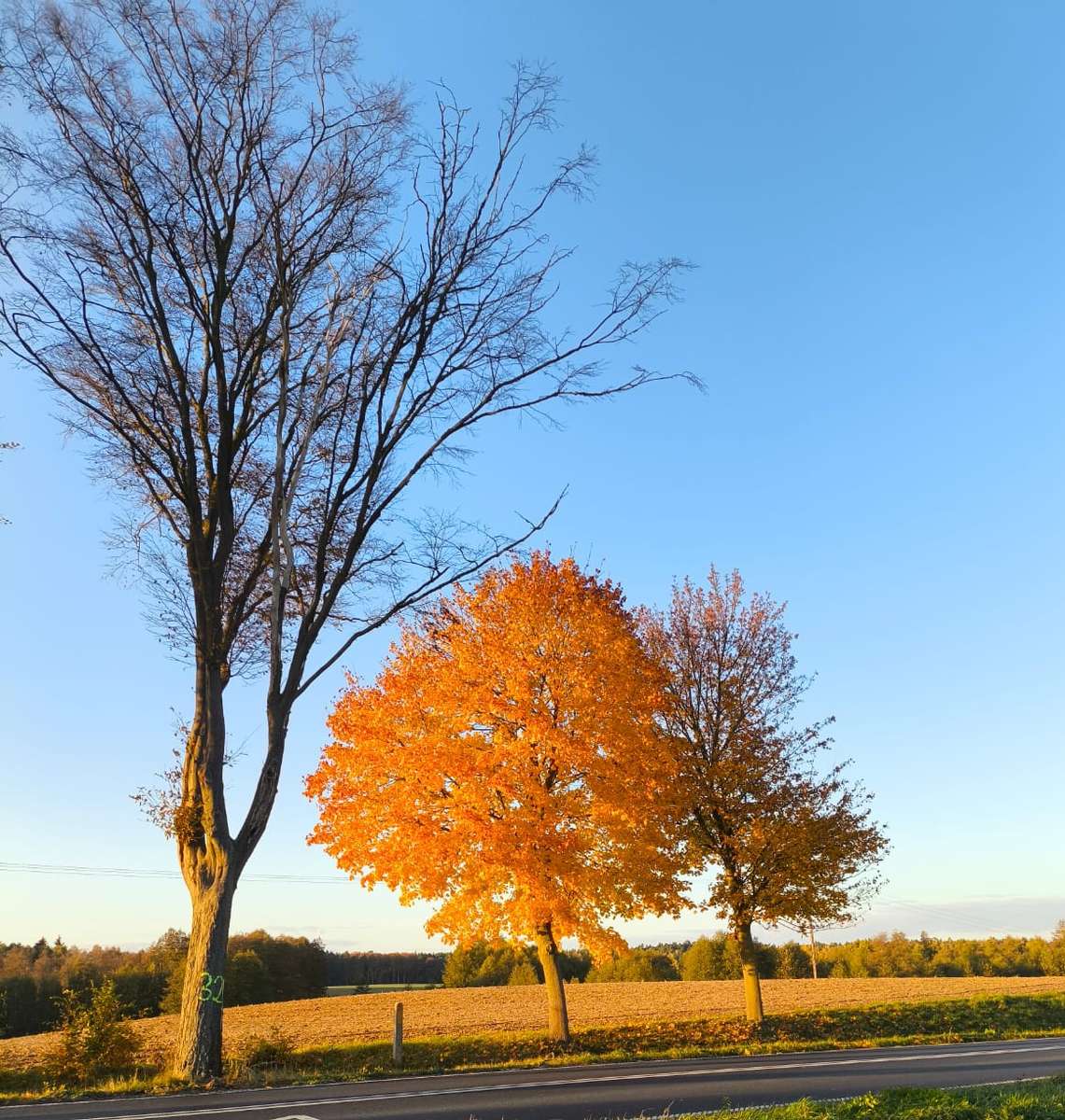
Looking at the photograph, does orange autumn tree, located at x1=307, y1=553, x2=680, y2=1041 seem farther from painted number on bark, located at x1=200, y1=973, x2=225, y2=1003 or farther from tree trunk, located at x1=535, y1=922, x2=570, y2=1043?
painted number on bark, located at x1=200, y1=973, x2=225, y2=1003

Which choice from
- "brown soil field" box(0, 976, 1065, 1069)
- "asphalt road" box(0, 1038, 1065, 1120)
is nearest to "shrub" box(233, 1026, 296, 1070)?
"asphalt road" box(0, 1038, 1065, 1120)

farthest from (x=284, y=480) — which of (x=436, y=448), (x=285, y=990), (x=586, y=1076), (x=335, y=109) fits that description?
(x=285, y=990)

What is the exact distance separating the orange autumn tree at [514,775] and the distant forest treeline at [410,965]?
62.6 feet

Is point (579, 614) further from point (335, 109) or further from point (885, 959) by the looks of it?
point (885, 959)

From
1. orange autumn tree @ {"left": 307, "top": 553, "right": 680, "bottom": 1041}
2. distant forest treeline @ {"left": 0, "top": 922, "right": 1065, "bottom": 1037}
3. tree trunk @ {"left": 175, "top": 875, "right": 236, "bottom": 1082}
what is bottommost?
distant forest treeline @ {"left": 0, "top": 922, "right": 1065, "bottom": 1037}

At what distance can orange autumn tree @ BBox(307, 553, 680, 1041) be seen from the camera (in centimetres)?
1838

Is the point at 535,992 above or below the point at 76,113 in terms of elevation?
below

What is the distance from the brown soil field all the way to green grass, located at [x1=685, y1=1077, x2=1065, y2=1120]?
48.2 ft

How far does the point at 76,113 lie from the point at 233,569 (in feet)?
26.2

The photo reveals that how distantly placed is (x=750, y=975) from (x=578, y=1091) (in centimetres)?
1354

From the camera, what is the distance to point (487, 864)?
59.2ft

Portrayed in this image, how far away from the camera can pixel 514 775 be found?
62.5 ft

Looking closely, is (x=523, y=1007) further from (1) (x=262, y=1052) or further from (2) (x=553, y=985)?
(1) (x=262, y=1052)

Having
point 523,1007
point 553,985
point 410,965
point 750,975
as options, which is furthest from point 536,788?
point 410,965
